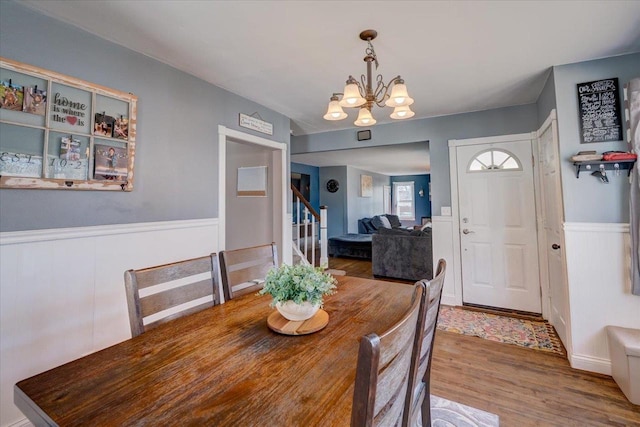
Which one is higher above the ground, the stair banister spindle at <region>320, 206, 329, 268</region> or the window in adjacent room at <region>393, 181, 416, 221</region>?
the window in adjacent room at <region>393, 181, 416, 221</region>

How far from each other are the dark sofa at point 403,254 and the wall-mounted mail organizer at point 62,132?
3.67 meters

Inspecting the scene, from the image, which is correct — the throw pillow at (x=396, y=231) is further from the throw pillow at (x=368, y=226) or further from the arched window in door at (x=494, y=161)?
the throw pillow at (x=368, y=226)

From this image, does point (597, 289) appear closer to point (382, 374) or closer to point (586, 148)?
point (586, 148)

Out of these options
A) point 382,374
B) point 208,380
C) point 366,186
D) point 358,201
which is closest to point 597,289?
point 382,374

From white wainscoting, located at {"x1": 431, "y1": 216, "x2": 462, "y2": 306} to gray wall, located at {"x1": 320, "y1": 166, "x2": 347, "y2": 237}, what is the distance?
4.47 metres

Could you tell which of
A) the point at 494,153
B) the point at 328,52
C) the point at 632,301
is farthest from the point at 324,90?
the point at 632,301

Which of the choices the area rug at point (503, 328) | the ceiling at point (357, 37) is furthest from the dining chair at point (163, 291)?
the area rug at point (503, 328)

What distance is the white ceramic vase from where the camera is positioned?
3.81ft

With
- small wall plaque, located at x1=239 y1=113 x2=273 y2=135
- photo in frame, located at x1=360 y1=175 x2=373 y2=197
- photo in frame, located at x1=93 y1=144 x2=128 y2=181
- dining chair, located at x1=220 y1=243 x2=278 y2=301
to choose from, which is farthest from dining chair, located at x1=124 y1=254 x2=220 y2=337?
photo in frame, located at x1=360 y1=175 x2=373 y2=197

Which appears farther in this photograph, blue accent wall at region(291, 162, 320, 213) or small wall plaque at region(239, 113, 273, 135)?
blue accent wall at region(291, 162, 320, 213)

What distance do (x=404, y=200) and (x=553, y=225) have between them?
326 inches

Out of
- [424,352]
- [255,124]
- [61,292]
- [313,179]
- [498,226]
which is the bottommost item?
[424,352]

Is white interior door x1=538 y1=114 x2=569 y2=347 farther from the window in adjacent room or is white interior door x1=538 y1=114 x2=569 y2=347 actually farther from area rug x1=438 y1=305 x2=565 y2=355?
the window in adjacent room

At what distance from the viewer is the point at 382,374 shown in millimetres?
593
